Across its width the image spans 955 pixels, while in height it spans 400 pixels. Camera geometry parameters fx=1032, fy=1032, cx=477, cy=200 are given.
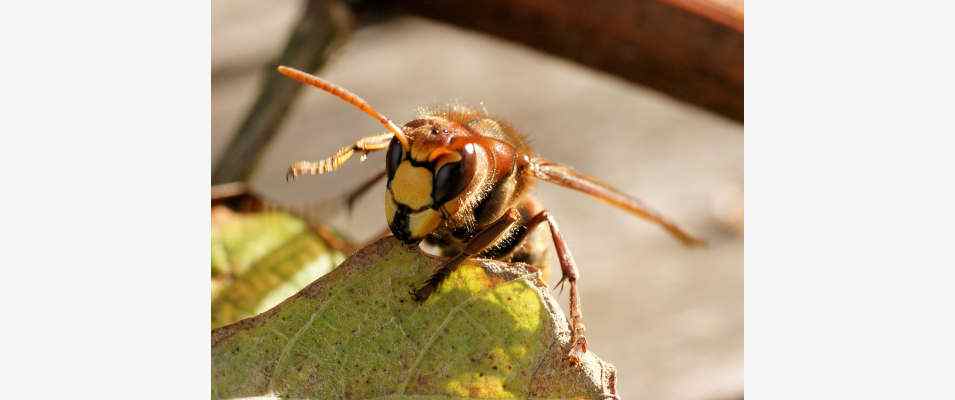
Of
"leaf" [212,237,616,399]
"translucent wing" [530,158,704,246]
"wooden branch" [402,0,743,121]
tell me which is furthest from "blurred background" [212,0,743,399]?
"leaf" [212,237,616,399]

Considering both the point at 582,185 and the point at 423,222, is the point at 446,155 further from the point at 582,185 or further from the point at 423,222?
the point at 582,185

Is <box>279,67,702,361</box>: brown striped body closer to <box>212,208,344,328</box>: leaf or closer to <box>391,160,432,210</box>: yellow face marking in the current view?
<box>391,160,432,210</box>: yellow face marking

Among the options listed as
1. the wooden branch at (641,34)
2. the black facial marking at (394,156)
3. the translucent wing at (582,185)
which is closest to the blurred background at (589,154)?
the wooden branch at (641,34)

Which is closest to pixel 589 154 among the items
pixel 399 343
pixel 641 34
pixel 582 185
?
pixel 641 34
